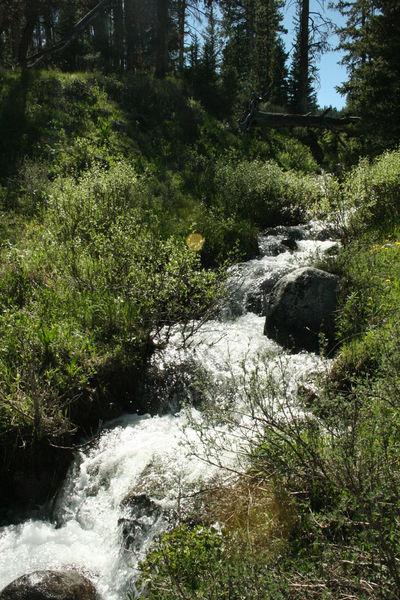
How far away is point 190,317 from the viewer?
703 cm

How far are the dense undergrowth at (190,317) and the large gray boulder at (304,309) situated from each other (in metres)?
0.31

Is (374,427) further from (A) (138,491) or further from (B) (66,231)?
(B) (66,231)

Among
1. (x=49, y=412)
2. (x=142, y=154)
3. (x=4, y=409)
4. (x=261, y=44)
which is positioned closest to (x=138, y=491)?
(x=49, y=412)

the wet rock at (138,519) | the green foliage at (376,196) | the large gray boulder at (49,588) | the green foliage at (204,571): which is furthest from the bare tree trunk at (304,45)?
the large gray boulder at (49,588)

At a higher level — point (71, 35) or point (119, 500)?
point (71, 35)

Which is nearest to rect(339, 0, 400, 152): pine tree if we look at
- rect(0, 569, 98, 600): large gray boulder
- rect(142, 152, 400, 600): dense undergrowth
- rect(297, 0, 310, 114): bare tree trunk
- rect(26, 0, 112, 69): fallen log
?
rect(297, 0, 310, 114): bare tree trunk

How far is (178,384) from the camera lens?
6047 millimetres

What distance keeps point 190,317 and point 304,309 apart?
1824mm

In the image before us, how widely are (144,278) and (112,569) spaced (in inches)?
152

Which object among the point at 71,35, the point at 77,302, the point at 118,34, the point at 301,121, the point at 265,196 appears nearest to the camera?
the point at 77,302

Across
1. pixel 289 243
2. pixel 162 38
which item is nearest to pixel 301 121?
pixel 162 38

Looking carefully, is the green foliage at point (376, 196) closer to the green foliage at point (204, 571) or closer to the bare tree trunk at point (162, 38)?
the green foliage at point (204, 571)

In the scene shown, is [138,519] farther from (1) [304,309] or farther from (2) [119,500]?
(1) [304,309]

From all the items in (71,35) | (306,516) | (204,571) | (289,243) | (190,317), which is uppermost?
(71,35)
